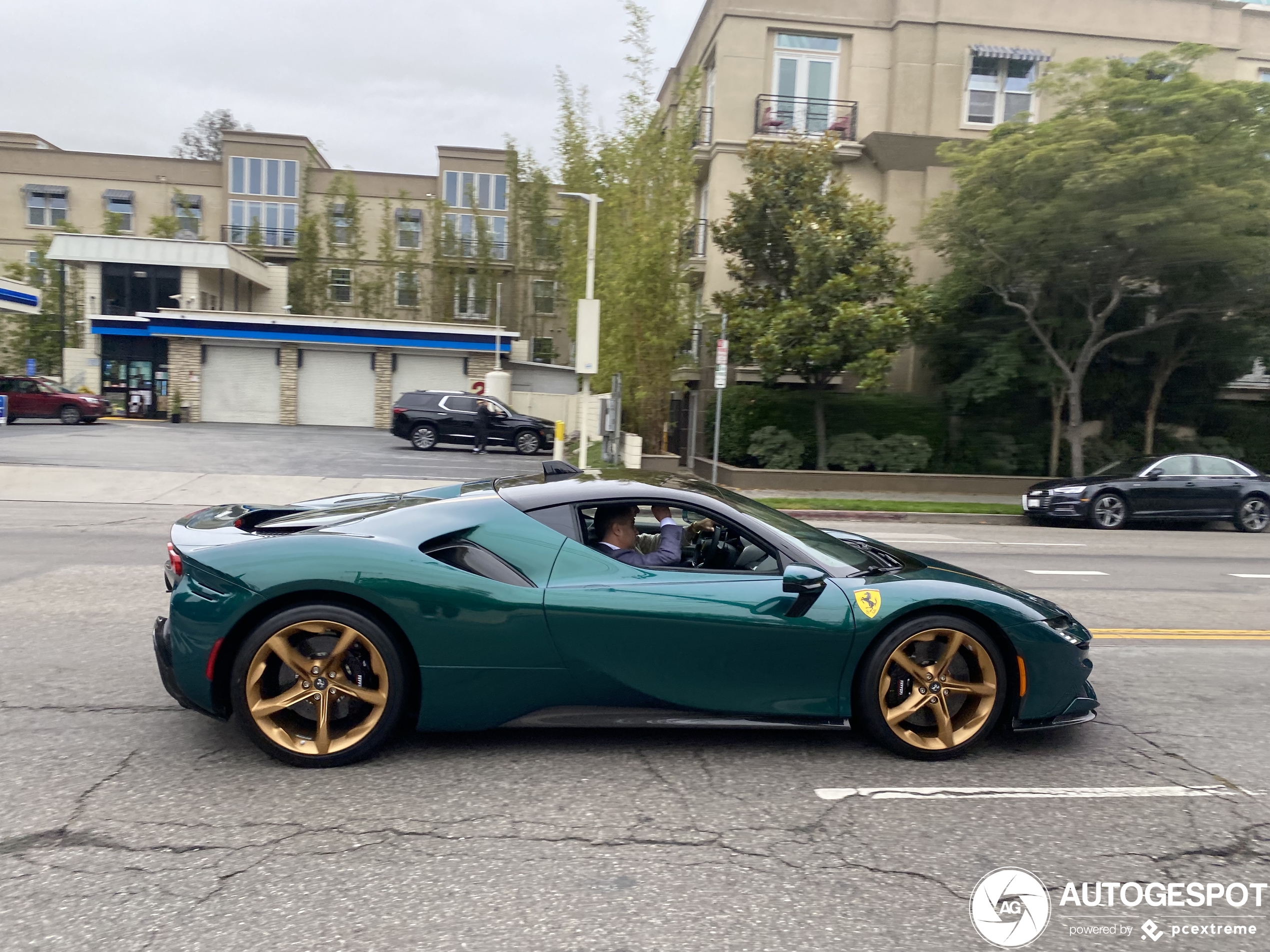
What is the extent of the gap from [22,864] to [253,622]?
1.14m

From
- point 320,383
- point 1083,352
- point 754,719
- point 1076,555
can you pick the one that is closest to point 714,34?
point 1083,352

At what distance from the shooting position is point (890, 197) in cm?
2373

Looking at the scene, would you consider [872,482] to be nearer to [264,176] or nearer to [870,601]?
[870,601]

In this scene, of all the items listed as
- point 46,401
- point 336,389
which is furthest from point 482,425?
point 46,401

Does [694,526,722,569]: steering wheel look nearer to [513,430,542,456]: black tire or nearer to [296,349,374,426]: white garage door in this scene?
[513,430,542,456]: black tire

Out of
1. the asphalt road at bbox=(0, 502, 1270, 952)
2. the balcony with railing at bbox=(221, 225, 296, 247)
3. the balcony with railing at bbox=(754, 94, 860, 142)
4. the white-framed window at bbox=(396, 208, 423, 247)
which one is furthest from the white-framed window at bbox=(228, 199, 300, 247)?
the asphalt road at bbox=(0, 502, 1270, 952)

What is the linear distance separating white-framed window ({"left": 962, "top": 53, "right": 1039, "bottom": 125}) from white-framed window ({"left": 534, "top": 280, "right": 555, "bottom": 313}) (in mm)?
28151

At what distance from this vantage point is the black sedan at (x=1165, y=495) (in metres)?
15.8

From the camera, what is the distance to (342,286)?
49.0m

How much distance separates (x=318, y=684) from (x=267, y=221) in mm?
50526

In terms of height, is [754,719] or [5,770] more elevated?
[754,719]

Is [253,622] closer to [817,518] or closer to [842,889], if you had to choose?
[842,889]

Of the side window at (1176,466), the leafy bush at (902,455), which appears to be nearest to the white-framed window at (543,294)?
the leafy bush at (902,455)

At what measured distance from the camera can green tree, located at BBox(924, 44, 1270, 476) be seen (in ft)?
52.0
